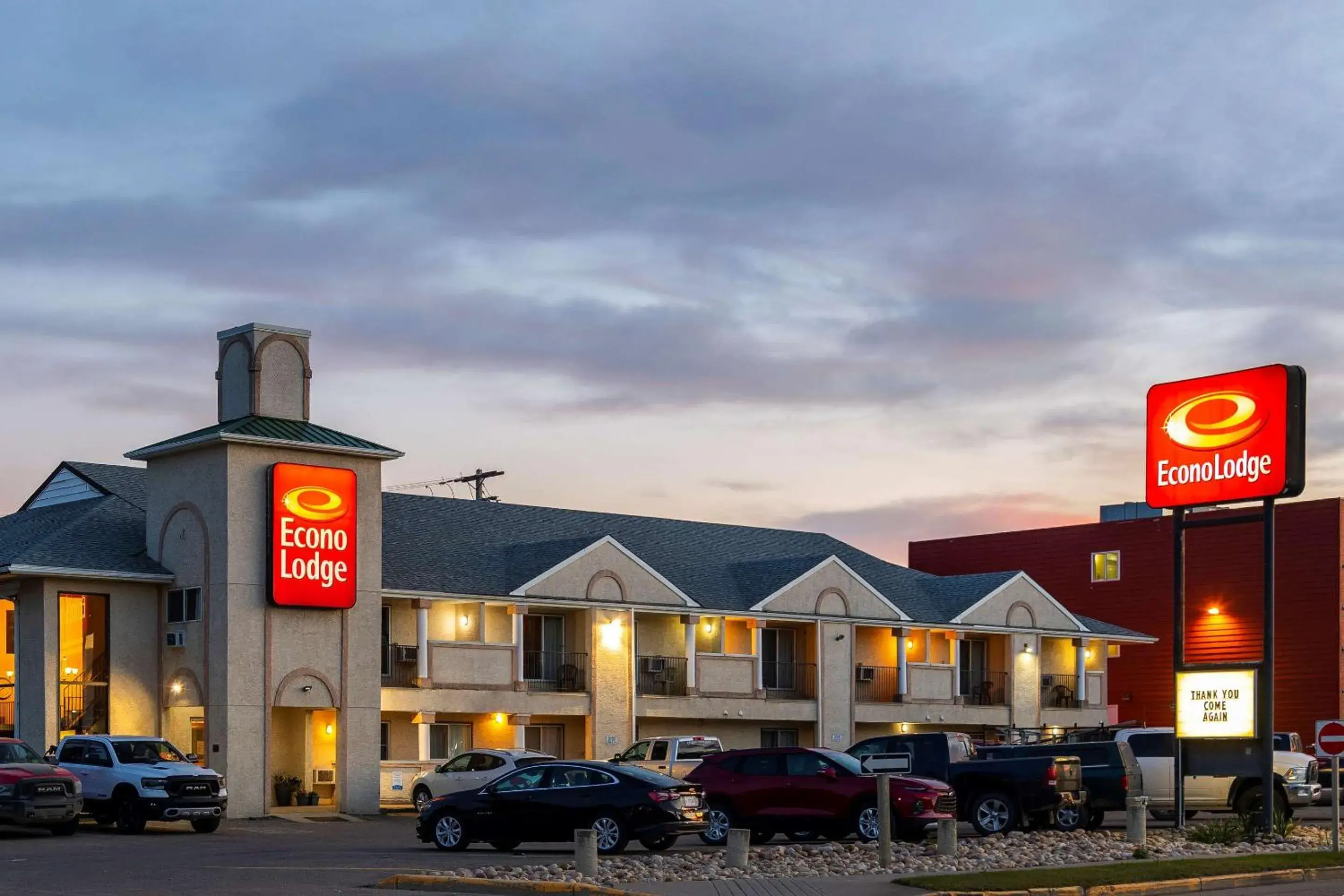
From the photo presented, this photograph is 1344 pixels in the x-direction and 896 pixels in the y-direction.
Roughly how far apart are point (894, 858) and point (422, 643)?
2153 cm

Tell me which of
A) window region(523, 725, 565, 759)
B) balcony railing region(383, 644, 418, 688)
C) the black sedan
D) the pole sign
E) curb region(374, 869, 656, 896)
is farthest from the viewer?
window region(523, 725, 565, 759)

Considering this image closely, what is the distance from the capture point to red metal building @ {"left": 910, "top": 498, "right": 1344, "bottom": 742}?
60719 millimetres

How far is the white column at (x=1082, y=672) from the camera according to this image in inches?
2355

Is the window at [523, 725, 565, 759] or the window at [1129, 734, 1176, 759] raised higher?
the window at [1129, 734, 1176, 759]

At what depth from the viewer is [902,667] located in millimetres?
55031

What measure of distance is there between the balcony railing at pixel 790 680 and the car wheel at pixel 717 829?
22391mm

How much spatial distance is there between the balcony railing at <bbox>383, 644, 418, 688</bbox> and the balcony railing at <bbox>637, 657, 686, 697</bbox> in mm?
7114

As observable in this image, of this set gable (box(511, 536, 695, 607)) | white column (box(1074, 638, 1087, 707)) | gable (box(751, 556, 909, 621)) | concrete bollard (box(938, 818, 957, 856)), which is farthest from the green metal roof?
white column (box(1074, 638, 1087, 707))

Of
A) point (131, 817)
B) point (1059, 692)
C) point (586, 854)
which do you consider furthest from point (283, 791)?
point (1059, 692)

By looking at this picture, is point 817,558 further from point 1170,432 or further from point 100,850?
point 100,850

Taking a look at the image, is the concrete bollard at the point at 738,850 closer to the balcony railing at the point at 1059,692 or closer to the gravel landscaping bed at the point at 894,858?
the gravel landscaping bed at the point at 894,858

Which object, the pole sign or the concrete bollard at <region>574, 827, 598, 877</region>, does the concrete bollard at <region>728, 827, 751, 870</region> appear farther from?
the pole sign

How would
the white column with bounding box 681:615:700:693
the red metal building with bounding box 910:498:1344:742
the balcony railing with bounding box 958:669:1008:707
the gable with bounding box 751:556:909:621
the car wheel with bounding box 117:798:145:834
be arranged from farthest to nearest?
the red metal building with bounding box 910:498:1344:742 → the balcony railing with bounding box 958:669:1008:707 → the gable with bounding box 751:556:909:621 → the white column with bounding box 681:615:700:693 → the car wheel with bounding box 117:798:145:834

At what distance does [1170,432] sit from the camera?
32.7 metres
